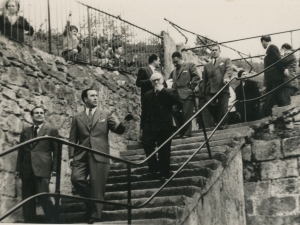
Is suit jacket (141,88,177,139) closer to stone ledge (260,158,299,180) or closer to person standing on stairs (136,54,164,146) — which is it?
person standing on stairs (136,54,164,146)

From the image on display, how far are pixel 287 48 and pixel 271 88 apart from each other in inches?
45.9

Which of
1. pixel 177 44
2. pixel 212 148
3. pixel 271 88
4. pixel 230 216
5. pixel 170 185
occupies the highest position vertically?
pixel 177 44

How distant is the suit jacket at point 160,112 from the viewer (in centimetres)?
624

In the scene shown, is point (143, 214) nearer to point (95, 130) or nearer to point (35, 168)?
point (95, 130)

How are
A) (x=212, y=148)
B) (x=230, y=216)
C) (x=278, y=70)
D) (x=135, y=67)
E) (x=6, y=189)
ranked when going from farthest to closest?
(x=135, y=67), (x=278, y=70), (x=212, y=148), (x=230, y=216), (x=6, y=189)

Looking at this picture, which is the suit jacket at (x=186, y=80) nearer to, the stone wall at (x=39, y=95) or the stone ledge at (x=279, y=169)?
the stone wall at (x=39, y=95)

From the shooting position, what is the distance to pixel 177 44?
38.7 feet

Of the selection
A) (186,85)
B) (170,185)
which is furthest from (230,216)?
(186,85)

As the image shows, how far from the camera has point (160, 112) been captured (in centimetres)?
631

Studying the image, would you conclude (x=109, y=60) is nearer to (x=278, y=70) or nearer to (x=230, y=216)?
(x=278, y=70)

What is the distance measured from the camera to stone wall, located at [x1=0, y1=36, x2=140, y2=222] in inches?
249

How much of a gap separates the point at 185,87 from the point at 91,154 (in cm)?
301

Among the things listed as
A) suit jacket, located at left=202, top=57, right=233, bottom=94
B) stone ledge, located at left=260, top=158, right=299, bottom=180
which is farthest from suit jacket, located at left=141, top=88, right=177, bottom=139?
suit jacket, located at left=202, top=57, right=233, bottom=94

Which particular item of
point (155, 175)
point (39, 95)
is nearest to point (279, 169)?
point (155, 175)
